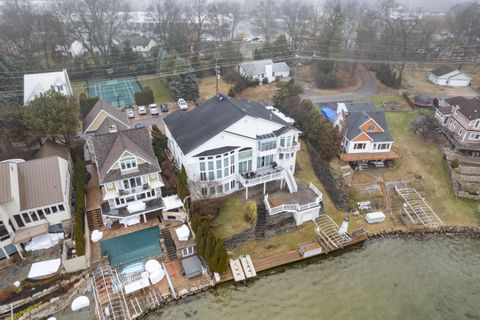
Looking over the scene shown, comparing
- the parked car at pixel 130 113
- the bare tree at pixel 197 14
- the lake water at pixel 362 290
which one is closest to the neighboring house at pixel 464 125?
the lake water at pixel 362 290

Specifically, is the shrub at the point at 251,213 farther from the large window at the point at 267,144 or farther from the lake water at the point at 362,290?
the large window at the point at 267,144

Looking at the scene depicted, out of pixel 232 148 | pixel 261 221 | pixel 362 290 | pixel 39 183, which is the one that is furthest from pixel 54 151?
pixel 362 290

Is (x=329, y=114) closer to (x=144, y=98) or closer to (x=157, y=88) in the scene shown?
Answer: (x=144, y=98)

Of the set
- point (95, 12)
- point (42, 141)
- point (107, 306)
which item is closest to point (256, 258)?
point (107, 306)

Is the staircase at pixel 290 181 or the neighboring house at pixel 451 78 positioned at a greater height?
the neighboring house at pixel 451 78

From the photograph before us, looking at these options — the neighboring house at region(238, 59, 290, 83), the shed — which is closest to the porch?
the shed

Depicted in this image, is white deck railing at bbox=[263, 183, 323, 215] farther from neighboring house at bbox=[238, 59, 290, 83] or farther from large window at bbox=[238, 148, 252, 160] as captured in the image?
neighboring house at bbox=[238, 59, 290, 83]
